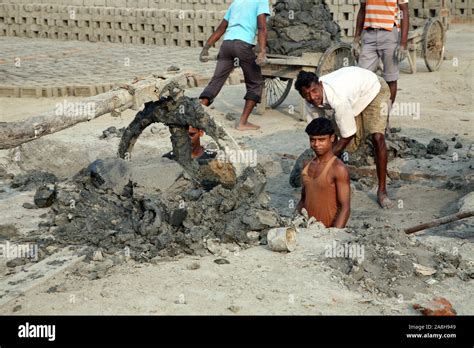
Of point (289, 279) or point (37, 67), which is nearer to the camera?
point (289, 279)

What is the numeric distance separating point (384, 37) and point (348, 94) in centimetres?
198

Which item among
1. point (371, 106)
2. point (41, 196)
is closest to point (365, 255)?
point (371, 106)

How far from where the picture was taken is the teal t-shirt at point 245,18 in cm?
899

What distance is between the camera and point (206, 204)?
18.0ft

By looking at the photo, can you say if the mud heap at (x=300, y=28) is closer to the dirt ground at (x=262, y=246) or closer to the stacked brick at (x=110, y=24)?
the dirt ground at (x=262, y=246)

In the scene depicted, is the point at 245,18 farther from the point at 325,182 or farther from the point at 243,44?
the point at 325,182

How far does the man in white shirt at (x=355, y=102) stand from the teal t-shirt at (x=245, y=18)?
8.48 feet

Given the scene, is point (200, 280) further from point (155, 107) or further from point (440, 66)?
point (440, 66)

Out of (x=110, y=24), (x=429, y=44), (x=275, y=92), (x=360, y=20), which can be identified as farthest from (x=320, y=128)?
(x=110, y=24)

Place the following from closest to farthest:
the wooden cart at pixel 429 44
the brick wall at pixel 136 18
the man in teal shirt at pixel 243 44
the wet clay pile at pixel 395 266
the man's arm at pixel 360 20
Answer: the wet clay pile at pixel 395 266 < the man's arm at pixel 360 20 < the man in teal shirt at pixel 243 44 < the wooden cart at pixel 429 44 < the brick wall at pixel 136 18

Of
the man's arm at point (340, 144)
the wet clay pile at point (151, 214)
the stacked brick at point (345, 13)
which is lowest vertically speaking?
the wet clay pile at point (151, 214)

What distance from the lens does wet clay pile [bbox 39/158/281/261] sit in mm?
5145

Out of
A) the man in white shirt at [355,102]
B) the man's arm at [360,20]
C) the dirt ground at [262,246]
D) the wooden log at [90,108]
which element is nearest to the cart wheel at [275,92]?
the dirt ground at [262,246]

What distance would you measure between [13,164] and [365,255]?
186 inches
